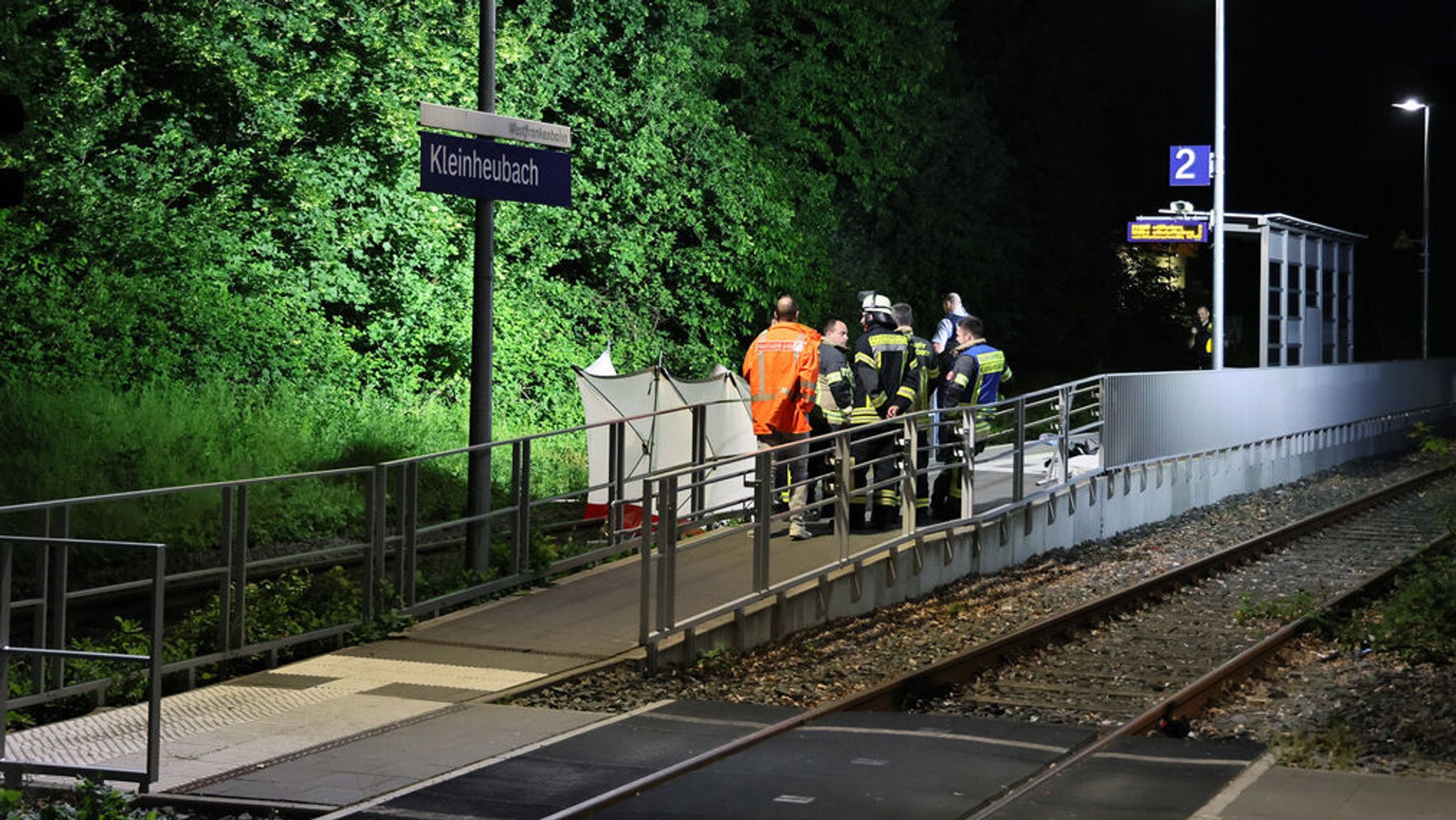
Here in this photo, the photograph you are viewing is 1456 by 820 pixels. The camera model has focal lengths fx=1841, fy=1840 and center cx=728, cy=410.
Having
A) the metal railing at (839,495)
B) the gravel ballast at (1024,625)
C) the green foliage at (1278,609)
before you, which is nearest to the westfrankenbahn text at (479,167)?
the metal railing at (839,495)

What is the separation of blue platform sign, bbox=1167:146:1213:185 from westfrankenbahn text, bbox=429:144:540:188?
16791mm

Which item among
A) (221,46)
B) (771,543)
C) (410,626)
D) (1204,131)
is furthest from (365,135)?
(1204,131)

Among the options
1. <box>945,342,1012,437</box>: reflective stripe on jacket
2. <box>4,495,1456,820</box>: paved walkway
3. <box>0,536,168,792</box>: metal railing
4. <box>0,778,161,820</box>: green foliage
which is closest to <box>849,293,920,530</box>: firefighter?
<box>945,342,1012,437</box>: reflective stripe on jacket

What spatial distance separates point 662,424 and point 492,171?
4.12 m

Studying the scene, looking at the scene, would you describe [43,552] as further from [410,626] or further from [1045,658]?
[1045,658]

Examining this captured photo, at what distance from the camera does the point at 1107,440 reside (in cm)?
1953

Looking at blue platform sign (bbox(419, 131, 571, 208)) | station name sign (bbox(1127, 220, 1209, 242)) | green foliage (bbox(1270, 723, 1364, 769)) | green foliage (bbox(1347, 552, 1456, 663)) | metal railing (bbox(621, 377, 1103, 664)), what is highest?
station name sign (bbox(1127, 220, 1209, 242))

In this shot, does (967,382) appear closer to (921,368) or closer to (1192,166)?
(921,368)

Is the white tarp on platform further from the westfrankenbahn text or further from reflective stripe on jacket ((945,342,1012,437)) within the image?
the westfrankenbahn text

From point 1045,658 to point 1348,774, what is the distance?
14.2ft

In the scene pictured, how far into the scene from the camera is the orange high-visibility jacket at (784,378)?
600 inches

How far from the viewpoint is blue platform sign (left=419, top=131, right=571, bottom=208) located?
1241cm

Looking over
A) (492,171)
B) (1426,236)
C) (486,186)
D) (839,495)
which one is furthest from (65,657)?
(1426,236)

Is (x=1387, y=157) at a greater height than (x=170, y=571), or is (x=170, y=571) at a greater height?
(x=1387, y=157)
